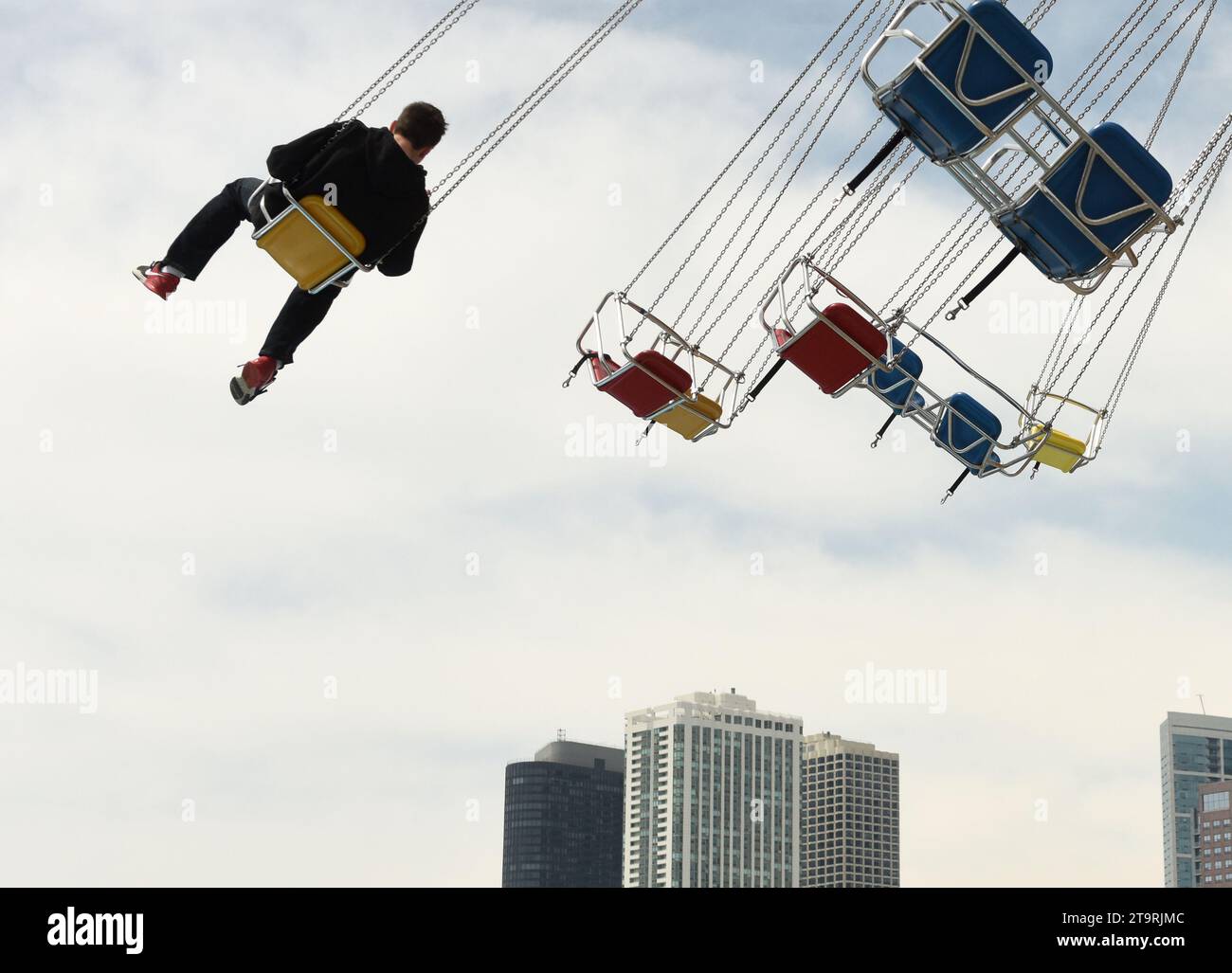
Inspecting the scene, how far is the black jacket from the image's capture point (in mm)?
8438

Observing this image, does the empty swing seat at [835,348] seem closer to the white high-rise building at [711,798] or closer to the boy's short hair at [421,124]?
the boy's short hair at [421,124]

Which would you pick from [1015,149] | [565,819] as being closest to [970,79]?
[1015,149]

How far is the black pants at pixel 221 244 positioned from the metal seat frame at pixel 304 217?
0.91ft

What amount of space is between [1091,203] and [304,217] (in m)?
5.14

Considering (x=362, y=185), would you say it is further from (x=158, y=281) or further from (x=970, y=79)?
(x=970, y=79)

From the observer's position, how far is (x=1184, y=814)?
565 ft

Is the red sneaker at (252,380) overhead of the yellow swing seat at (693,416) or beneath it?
beneath

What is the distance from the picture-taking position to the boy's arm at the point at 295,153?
841 centimetres

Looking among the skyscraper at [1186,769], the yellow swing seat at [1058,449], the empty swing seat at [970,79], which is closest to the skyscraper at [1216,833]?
the skyscraper at [1186,769]

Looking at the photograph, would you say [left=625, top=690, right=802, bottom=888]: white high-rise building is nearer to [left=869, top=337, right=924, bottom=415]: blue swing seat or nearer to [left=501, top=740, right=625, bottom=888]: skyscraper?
[left=501, top=740, right=625, bottom=888]: skyscraper

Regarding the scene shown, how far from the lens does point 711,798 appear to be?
158250 millimetres
